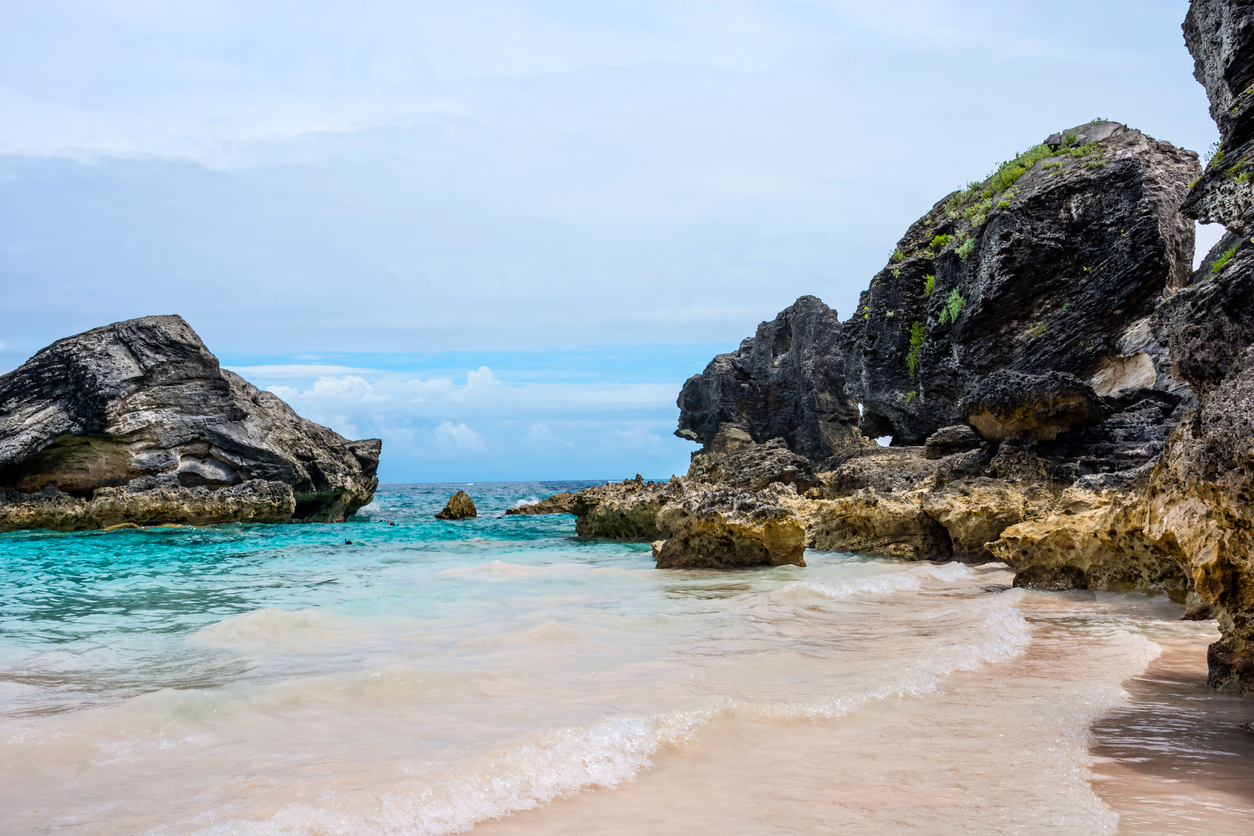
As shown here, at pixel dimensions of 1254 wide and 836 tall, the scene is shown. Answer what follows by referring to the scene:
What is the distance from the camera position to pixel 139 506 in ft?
77.6

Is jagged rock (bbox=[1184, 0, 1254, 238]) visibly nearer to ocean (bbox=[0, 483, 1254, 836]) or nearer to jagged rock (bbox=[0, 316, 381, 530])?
ocean (bbox=[0, 483, 1254, 836])

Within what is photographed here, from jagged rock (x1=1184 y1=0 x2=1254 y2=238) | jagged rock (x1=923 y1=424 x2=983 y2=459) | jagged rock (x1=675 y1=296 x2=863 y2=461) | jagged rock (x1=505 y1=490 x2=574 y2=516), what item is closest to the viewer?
jagged rock (x1=1184 y1=0 x2=1254 y2=238)

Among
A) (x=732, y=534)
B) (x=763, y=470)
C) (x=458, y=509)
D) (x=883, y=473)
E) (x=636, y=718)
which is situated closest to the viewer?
(x=636, y=718)

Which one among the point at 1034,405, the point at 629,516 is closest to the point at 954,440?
the point at 1034,405

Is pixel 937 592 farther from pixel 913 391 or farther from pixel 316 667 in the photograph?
pixel 913 391

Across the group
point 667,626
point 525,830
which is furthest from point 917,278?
point 525,830

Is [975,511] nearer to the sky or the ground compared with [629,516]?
nearer to the sky

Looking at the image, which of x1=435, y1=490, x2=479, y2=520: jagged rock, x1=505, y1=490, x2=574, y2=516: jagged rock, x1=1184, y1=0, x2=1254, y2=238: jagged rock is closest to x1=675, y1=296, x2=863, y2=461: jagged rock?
x1=505, y1=490, x2=574, y2=516: jagged rock

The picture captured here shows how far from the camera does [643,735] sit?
3559 millimetres

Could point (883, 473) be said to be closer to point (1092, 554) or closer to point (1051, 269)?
point (1051, 269)

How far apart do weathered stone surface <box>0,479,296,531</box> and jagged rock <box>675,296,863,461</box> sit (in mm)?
28540

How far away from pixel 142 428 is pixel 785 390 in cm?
3405

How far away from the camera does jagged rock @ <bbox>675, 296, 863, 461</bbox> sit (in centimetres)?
4147

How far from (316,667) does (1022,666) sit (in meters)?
5.21
